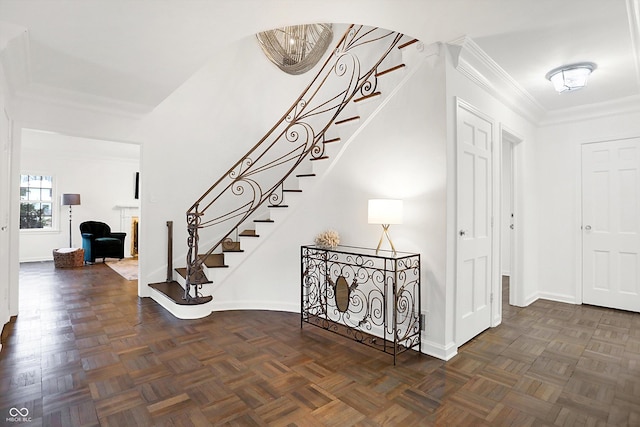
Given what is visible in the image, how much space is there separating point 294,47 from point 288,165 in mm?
1897

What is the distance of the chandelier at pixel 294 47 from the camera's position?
5152mm

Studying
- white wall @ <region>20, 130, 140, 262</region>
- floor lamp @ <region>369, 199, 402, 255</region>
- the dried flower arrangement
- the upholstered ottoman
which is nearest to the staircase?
the dried flower arrangement

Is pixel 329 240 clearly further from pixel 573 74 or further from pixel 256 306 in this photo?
pixel 573 74

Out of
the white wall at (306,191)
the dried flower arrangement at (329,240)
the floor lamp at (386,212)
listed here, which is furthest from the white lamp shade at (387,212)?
the dried flower arrangement at (329,240)

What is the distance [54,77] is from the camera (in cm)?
321

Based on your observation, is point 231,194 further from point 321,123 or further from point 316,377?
point 316,377

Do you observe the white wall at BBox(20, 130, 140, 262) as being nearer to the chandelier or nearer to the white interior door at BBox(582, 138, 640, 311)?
the chandelier

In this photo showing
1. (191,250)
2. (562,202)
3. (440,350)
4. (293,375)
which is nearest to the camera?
(293,375)

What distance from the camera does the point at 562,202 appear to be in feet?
14.1

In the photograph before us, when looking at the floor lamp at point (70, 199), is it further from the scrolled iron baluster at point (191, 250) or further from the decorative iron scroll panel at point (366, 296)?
the decorative iron scroll panel at point (366, 296)

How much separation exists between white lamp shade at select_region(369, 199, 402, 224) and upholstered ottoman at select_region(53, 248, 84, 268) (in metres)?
6.71

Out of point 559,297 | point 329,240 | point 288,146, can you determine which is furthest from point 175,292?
point 559,297

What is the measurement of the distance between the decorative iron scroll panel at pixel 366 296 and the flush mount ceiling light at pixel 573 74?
216 cm

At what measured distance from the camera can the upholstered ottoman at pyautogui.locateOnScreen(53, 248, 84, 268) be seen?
6.54 metres
